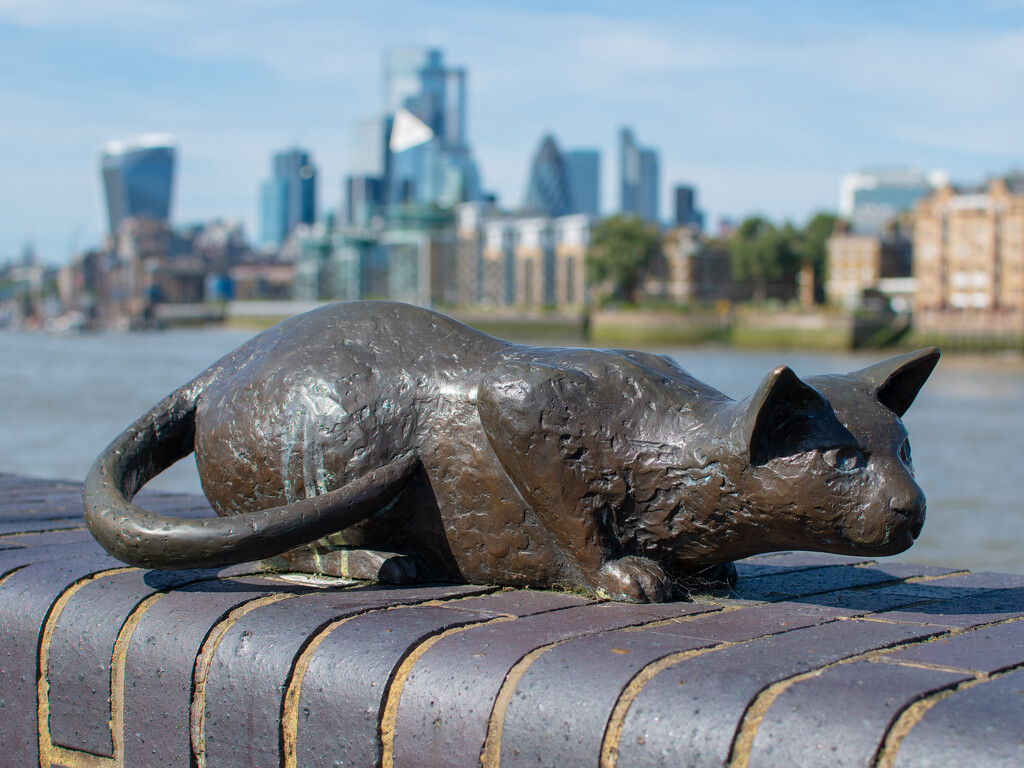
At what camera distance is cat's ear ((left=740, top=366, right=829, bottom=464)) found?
315cm

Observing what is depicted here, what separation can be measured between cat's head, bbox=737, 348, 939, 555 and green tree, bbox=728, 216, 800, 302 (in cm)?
9593

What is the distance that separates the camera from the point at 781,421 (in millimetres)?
3215

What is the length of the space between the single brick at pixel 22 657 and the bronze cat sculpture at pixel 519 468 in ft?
0.81

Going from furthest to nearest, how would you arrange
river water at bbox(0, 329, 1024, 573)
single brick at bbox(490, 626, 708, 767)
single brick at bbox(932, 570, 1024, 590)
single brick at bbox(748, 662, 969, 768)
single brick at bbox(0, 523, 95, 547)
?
river water at bbox(0, 329, 1024, 573)
single brick at bbox(0, 523, 95, 547)
single brick at bbox(932, 570, 1024, 590)
single brick at bbox(490, 626, 708, 767)
single brick at bbox(748, 662, 969, 768)

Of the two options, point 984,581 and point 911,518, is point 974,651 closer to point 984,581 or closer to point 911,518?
point 911,518

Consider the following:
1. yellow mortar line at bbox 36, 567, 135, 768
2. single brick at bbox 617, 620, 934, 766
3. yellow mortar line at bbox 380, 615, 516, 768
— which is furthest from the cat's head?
yellow mortar line at bbox 36, 567, 135, 768

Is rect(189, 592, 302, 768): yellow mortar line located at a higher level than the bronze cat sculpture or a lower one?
lower

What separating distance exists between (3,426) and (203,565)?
22.4 metres

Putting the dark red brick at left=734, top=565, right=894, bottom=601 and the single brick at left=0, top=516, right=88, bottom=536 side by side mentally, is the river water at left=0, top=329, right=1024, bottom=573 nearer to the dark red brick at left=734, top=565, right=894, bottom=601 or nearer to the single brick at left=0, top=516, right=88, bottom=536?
the dark red brick at left=734, top=565, right=894, bottom=601

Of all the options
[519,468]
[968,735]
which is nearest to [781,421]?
[519,468]

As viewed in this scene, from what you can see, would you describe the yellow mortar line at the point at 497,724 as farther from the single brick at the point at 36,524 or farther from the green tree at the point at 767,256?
the green tree at the point at 767,256

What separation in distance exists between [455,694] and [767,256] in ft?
319

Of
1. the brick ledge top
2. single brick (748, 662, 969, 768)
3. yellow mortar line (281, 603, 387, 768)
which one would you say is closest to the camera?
single brick (748, 662, 969, 768)

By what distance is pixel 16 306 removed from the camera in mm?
197250
